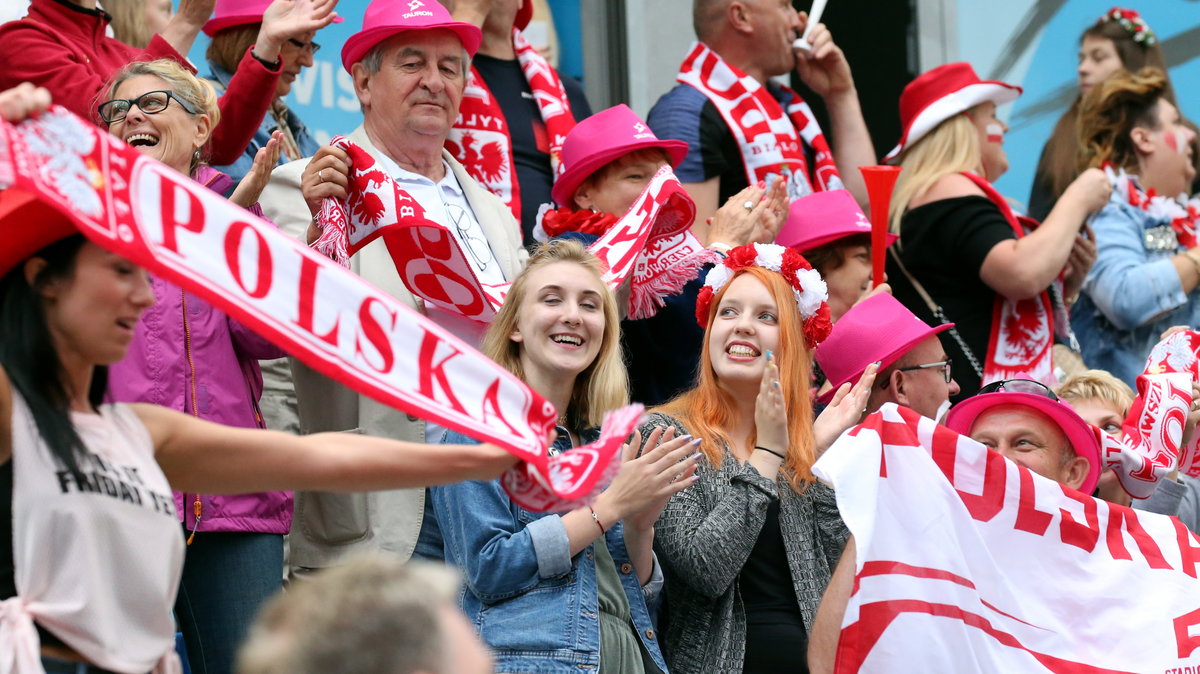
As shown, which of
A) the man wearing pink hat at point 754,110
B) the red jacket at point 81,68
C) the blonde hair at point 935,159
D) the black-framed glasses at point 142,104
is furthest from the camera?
the blonde hair at point 935,159

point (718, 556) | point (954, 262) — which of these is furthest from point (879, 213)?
point (718, 556)

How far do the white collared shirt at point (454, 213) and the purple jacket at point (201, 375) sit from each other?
2.93 ft

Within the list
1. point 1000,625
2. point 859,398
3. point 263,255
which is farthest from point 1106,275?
point 263,255

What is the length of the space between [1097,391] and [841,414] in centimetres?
114

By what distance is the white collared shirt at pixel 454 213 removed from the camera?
4793 mm

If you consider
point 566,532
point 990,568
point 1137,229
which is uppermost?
point 1137,229

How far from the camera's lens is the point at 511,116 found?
5770 millimetres

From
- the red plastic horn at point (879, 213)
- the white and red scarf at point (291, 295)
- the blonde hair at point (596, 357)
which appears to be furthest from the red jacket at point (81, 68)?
the red plastic horn at point (879, 213)

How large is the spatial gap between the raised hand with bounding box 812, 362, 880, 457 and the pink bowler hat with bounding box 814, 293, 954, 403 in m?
0.30

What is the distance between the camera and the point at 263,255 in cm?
267

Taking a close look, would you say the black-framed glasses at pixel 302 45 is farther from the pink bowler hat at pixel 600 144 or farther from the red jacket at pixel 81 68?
the pink bowler hat at pixel 600 144

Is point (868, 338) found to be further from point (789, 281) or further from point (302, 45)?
point (302, 45)

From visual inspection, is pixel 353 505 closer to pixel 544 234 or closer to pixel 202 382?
pixel 202 382

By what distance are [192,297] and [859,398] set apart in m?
1.90
